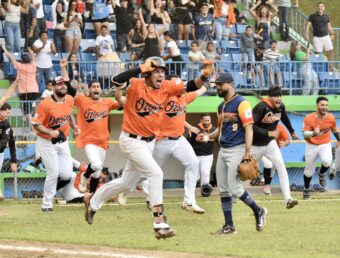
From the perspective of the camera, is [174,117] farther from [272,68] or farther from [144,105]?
[272,68]

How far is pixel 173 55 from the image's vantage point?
25.6 m

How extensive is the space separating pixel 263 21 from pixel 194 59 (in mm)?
3044

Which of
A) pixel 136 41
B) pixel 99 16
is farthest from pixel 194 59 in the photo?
pixel 99 16

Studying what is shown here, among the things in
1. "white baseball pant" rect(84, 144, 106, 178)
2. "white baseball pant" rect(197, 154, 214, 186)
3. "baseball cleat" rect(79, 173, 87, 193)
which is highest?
"white baseball pant" rect(84, 144, 106, 178)

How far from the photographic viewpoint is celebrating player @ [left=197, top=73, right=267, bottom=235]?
1409 centimetres

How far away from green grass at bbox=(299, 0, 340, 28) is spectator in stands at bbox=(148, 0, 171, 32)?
38.6 feet

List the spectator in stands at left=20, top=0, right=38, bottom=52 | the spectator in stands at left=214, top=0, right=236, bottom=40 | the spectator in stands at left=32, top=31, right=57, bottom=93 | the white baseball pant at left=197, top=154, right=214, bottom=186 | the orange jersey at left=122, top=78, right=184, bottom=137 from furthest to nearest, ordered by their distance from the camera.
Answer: the spectator in stands at left=214, top=0, right=236, bottom=40 < the spectator in stands at left=20, top=0, right=38, bottom=52 < the spectator in stands at left=32, top=31, right=57, bottom=93 < the white baseball pant at left=197, top=154, right=214, bottom=186 < the orange jersey at left=122, top=78, right=184, bottom=137

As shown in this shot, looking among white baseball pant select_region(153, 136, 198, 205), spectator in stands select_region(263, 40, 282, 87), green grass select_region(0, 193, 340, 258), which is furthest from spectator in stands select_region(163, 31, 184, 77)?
white baseball pant select_region(153, 136, 198, 205)

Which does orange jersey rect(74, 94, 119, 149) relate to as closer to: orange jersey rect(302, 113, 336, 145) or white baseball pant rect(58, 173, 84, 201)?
white baseball pant rect(58, 173, 84, 201)

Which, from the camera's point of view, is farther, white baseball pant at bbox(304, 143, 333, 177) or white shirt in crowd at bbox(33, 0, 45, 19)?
white shirt in crowd at bbox(33, 0, 45, 19)

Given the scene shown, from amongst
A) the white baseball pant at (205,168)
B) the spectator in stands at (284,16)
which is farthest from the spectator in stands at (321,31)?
the white baseball pant at (205,168)

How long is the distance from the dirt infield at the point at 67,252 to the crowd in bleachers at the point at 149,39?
1117 cm

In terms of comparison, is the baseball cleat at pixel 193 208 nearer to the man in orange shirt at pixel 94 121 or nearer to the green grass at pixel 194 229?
the green grass at pixel 194 229

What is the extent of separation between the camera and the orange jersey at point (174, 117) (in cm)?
1719
